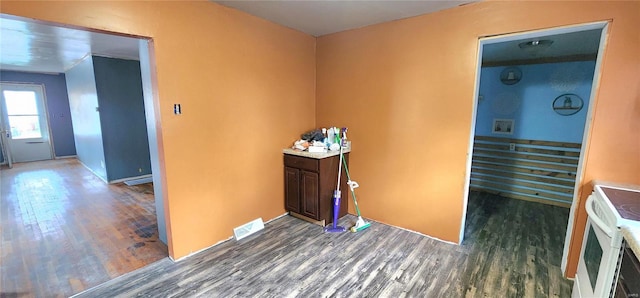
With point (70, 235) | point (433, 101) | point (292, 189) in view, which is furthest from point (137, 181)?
point (433, 101)

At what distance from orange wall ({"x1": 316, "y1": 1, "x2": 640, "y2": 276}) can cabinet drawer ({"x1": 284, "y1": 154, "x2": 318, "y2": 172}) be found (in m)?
0.61

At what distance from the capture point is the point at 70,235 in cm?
297

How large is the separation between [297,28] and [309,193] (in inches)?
78.5

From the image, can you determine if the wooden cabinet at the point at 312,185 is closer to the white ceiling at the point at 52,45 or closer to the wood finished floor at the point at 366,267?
the wood finished floor at the point at 366,267

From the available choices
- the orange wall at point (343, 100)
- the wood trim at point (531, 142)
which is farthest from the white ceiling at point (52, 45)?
the wood trim at point (531, 142)

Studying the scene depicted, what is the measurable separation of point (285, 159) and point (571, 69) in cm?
409

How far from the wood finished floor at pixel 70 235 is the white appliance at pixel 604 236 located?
326 cm

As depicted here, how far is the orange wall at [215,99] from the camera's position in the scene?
2129 millimetres

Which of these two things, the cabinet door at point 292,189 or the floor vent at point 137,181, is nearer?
the cabinet door at point 292,189

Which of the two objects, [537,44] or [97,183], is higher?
→ [537,44]

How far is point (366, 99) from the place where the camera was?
320 centimetres

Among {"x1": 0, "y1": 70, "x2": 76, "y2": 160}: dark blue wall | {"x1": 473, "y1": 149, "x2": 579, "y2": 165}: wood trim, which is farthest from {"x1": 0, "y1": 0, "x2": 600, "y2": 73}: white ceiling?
{"x1": 0, "y1": 70, "x2": 76, "y2": 160}: dark blue wall

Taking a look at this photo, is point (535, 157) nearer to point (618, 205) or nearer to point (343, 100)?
point (618, 205)

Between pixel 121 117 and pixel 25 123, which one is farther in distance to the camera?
pixel 25 123
